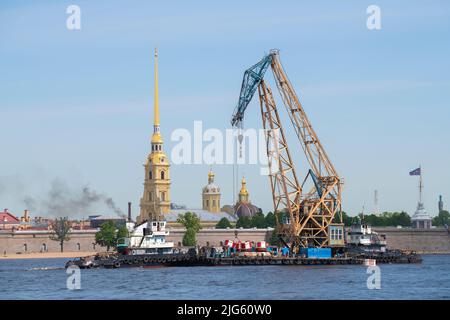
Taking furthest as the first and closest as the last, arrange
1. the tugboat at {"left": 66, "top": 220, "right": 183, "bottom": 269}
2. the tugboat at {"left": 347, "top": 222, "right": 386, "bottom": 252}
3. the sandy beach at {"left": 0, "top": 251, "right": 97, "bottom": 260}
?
1. the sandy beach at {"left": 0, "top": 251, "right": 97, "bottom": 260}
2. the tugboat at {"left": 347, "top": 222, "right": 386, "bottom": 252}
3. the tugboat at {"left": 66, "top": 220, "right": 183, "bottom": 269}

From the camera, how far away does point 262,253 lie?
4171 inches

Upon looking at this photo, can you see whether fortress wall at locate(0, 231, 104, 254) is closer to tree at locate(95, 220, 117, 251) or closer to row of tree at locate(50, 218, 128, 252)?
row of tree at locate(50, 218, 128, 252)

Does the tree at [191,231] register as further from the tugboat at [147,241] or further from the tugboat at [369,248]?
the tugboat at [147,241]

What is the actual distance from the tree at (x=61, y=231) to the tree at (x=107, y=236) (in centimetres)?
1276

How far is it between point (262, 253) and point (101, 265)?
Answer: 1952 cm

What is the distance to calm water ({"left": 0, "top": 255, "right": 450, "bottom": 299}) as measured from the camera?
2249 inches

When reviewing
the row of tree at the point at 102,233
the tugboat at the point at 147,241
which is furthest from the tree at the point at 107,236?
the tugboat at the point at 147,241

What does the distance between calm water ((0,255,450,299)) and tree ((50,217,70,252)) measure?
96243 mm

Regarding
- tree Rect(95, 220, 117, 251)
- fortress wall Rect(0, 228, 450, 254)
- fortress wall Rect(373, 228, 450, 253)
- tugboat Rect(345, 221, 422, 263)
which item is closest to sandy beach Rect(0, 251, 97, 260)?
fortress wall Rect(0, 228, 450, 254)

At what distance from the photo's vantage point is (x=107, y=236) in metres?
168

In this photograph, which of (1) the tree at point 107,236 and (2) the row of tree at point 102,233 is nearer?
(2) the row of tree at point 102,233

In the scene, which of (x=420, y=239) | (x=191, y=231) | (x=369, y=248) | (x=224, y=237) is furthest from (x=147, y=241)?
(x=420, y=239)

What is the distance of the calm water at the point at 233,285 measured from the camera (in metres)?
57.1
